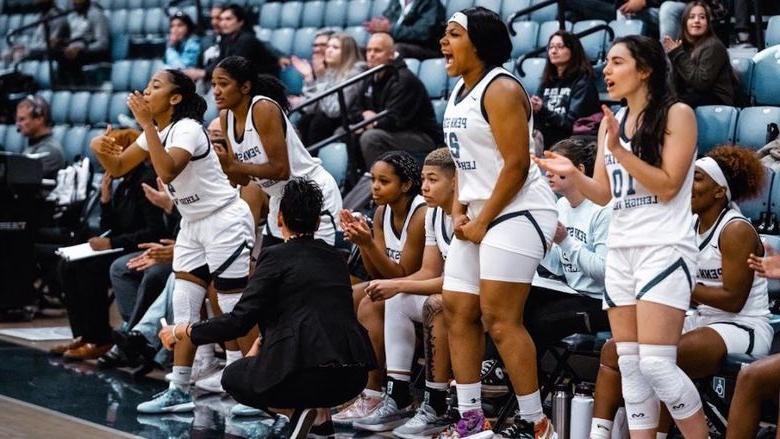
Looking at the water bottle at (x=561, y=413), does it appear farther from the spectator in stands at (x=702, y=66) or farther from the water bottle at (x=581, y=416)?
the spectator in stands at (x=702, y=66)

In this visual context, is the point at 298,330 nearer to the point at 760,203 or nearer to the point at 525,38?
the point at 760,203

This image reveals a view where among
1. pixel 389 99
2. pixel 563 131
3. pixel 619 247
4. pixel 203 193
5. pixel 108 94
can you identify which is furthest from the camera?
pixel 108 94

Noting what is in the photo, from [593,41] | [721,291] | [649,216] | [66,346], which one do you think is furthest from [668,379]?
[593,41]

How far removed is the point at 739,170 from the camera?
16.1 feet

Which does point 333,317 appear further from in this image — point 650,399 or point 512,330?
point 650,399

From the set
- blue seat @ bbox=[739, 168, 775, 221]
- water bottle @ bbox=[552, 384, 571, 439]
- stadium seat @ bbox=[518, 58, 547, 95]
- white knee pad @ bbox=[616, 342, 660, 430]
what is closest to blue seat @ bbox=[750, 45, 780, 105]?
blue seat @ bbox=[739, 168, 775, 221]

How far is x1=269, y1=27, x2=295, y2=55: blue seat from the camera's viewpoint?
440 inches

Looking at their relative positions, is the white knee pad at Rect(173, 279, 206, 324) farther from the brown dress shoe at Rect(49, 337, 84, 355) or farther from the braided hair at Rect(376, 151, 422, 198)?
Answer: the brown dress shoe at Rect(49, 337, 84, 355)

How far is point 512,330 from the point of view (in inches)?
183

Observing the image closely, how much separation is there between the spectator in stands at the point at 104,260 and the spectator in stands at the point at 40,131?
6.56 ft

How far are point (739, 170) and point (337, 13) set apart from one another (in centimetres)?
688

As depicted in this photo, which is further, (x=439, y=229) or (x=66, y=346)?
(x=66, y=346)

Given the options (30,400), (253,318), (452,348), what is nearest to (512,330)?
(452,348)

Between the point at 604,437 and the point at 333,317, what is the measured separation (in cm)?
108
